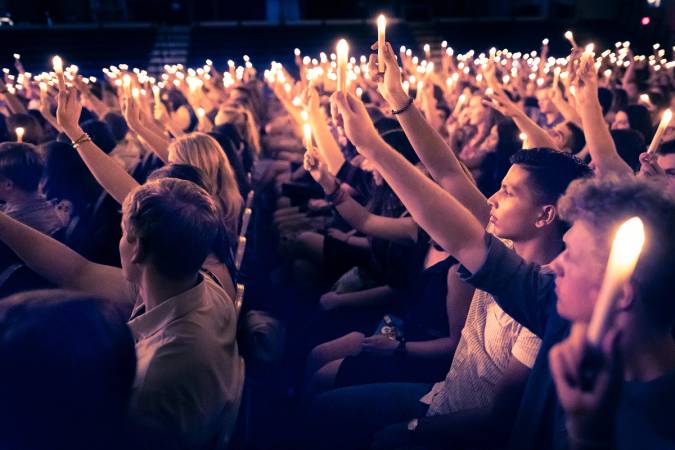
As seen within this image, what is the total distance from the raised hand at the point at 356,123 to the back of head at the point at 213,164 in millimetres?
1445

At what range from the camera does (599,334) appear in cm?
62

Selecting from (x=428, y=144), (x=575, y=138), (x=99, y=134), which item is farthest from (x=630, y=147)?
(x=99, y=134)

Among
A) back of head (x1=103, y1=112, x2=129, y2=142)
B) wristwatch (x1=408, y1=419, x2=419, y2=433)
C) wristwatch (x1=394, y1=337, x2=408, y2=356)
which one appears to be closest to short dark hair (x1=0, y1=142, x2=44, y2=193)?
wristwatch (x1=394, y1=337, x2=408, y2=356)

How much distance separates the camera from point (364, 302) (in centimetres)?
298

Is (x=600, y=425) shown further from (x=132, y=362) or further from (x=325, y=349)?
(x=325, y=349)

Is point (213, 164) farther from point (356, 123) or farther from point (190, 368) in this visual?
point (190, 368)

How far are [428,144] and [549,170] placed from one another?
0.45m

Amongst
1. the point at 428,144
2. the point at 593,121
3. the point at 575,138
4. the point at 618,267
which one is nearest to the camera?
the point at 618,267

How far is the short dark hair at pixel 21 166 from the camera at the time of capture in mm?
2672

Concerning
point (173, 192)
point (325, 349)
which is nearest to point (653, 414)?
point (173, 192)

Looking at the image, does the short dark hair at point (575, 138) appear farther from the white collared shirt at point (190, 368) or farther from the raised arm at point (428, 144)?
the white collared shirt at point (190, 368)

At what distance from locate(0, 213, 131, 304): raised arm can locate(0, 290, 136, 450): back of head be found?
3.47 feet

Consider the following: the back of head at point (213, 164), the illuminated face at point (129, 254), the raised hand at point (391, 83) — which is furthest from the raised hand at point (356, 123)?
the back of head at point (213, 164)

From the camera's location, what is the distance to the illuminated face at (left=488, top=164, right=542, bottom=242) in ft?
5.73
